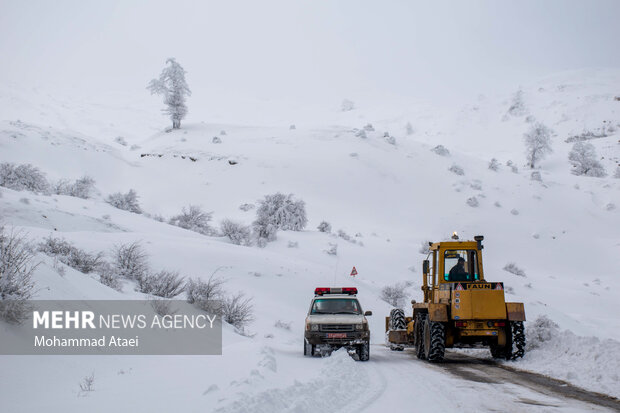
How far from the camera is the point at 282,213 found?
42750mm

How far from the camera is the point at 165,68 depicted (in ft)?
241

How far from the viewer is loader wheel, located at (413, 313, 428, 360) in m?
14.1

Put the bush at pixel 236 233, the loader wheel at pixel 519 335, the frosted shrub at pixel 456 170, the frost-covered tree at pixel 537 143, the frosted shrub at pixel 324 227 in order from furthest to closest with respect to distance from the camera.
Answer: the frost-covered tree at pixel 537 143 → the frosted shrub at pixel 456 170 → the frosted shrub at pixel 324 227 → the bush at pixel 236 233 → the loader wheel at pixel 519 335

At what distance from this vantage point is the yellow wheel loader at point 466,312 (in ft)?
41.3

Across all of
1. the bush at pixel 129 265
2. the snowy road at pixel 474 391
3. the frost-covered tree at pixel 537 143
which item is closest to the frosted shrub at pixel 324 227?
the bush at pixel 129 265

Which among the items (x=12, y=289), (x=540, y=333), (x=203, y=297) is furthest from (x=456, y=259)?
(x=12, y=289)

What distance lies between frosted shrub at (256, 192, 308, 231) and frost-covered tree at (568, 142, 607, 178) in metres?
44.4

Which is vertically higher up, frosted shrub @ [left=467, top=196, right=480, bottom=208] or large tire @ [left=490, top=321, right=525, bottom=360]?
A: frosted shrub @ [left=467, top=196, right=480, bottom=208]

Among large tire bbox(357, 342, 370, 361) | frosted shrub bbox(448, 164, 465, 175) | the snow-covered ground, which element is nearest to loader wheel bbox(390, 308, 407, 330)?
the snow-covered ground

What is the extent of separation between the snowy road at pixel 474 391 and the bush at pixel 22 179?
104 feet

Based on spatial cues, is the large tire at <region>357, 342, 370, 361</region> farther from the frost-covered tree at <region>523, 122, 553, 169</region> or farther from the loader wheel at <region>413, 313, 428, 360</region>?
the frost-covered tree at <region>523, 122, 553, 169</region>

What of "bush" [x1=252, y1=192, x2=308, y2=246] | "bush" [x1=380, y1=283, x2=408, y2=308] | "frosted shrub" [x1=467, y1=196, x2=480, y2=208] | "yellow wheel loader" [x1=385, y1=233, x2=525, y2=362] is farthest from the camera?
"frosted shrub" [x1=467, y1=196, x2=480, y2=208]

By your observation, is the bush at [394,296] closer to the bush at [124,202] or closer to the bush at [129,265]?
the bush at [129,265]

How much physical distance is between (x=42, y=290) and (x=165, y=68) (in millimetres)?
69753
